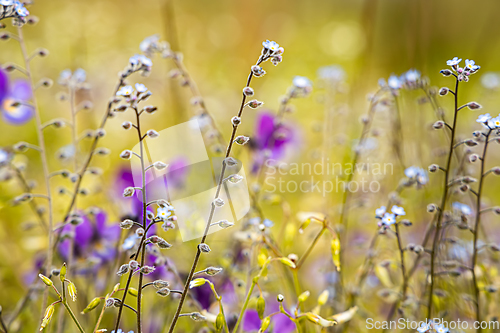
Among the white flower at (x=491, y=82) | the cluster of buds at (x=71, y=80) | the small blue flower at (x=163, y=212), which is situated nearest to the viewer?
the small blue flower at (x=163, y=212)

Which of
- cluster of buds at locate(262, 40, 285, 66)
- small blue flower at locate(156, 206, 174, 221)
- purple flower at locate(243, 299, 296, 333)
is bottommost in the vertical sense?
purple flower at locate(243, 299, 296, 333)

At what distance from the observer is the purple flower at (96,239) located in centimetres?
64

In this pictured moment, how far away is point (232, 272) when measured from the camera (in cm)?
59

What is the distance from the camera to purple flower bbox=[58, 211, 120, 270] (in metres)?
0.64

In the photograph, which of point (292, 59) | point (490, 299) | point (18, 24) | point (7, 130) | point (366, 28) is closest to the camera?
point (18, 24)

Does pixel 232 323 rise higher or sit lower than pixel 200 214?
lower

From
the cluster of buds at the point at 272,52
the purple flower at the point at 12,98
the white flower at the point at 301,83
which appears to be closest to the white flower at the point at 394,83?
the white flower at the point at 301,83

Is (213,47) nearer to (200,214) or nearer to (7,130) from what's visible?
(7,130)

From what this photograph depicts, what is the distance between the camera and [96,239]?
0.65m

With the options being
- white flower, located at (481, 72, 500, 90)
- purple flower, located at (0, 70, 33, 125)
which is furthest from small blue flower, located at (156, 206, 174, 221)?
white flower, located at (481, 72, 500, 90)

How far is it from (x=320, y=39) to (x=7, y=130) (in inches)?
55.1

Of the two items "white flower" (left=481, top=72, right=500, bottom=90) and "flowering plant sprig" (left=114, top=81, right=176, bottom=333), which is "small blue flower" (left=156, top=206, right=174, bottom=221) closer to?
"flowering plant sprig" (left=114, top=81, right=176, bottom=333)

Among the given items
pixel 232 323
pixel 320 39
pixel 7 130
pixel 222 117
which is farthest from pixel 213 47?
pixel 232 323

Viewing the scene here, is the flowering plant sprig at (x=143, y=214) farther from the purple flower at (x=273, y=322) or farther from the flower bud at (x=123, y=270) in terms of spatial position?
the purple flower at (x=273, y=322)
